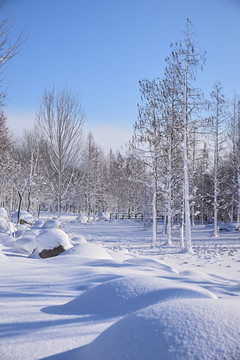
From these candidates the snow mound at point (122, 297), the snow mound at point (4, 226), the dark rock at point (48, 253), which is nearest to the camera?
the snow mound at point (122, 297)

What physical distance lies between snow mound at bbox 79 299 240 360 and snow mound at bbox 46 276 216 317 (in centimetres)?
91

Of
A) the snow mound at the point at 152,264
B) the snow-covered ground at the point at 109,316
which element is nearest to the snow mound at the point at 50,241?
the snow-covered ground at the point at 109,316

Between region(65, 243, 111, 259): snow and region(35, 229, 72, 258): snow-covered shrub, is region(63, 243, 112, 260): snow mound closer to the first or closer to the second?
region(65, 243, 111, 259): snow

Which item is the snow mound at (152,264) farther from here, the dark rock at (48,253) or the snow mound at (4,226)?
the snow mound at (4,226)

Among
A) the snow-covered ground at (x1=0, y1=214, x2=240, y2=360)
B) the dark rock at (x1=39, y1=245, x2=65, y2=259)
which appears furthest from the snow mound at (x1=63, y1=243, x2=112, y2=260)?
the snow-covered ground at (x1=0, y1=214, x2=240, y2=360)

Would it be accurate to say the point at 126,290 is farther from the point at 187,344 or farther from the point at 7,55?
the point at 7,55

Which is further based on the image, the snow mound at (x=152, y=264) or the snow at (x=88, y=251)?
the snow at (x=88, y=251)

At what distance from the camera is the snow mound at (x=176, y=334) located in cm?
122

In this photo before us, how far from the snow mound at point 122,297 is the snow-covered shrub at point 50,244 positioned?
4282 mm

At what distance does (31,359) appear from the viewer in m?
1.75

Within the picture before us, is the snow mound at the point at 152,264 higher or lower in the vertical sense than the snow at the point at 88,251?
lower

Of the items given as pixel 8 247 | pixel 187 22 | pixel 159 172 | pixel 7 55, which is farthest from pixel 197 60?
pixel 8 247

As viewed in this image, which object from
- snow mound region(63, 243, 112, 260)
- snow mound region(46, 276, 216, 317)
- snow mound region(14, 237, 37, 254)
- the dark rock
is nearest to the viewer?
snow mound region(46, 276, 216, 317)

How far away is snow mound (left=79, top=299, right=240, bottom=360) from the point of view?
1.22 m
